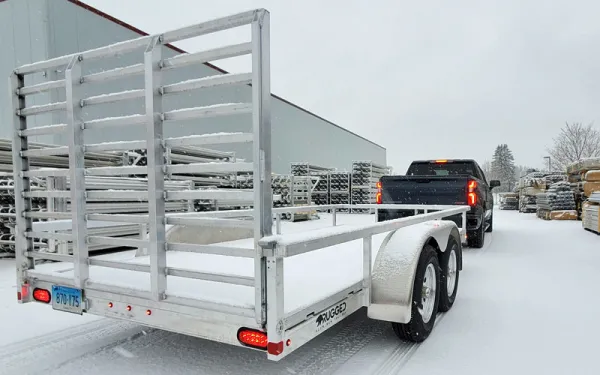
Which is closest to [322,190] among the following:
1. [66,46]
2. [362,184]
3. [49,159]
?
[362,184]

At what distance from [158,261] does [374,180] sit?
2149 centimetres

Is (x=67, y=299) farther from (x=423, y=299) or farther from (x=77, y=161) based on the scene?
(x=423, y=299)

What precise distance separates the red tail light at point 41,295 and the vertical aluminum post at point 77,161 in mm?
401

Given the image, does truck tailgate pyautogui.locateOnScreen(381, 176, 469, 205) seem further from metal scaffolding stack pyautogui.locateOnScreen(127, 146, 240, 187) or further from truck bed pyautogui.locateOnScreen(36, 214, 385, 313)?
metal scaffolding stack pyautogui.locateOnScreen(127, 146, 240, 187)

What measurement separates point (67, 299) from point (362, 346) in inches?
92.3

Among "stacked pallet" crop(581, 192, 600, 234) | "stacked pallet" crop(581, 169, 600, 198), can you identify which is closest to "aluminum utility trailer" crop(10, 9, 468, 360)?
"stacked pallet" crop(581, 192, 600, 234)

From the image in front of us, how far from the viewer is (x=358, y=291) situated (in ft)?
10.3

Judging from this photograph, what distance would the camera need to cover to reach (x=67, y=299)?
293cm

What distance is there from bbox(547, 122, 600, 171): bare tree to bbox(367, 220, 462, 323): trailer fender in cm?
4849

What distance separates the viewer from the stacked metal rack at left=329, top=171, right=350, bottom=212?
73.0ft

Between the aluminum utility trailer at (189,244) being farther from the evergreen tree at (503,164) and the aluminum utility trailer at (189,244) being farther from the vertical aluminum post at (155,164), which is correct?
the evergreen tree at (503,164)

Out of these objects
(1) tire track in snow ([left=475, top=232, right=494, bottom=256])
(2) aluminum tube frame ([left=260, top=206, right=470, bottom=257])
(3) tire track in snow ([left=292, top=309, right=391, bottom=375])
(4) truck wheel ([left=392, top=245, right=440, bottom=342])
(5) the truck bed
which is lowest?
(1) tire track in snow ([left=475, top=232, right=494, bottom=256])

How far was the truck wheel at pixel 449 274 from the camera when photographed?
13.8 ft

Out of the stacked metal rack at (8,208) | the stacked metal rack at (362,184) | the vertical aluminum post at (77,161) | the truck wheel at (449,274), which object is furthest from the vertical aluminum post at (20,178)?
the stacked metal rack at (362,184)
